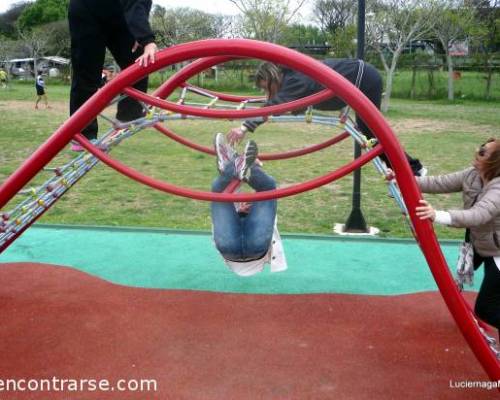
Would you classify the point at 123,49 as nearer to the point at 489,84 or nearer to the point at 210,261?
the point at 210,261

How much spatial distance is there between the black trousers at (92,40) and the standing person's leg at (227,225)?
94 centimetres

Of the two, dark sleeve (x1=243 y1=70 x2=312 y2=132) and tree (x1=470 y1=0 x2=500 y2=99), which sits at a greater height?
tree (x1=470 y1=0 x2=500 y2=99)

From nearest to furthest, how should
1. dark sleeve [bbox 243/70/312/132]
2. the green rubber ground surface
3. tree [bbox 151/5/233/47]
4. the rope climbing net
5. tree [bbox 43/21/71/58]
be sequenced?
the rope climbing net < dark sleeve [bbox 243/70/312/132] < the green rubber ground surface < tree [bbox 151/5/233/47] < tree [bbox 43/21/71/58]

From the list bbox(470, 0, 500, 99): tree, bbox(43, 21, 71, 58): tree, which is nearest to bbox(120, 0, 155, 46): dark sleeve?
bbox(470, 0, 500, 99): tree

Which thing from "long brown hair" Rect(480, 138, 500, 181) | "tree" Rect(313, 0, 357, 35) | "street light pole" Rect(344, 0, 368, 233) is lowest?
"street light pole" Rect(344, 0, 368, 233)

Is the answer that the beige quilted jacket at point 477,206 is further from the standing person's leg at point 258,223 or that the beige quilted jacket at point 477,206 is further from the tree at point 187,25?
the tree at point 187,25

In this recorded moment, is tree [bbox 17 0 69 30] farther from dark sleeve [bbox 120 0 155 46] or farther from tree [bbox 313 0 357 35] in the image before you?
dark sleeve [bbox 120 0 155 46]

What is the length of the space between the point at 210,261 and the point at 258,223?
142 cm

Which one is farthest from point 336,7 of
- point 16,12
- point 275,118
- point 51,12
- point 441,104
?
point 16,12

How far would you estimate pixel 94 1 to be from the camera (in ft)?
10.8

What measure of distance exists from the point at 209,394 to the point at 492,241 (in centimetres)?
152

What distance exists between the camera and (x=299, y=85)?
128 inches

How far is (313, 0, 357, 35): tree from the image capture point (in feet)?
103

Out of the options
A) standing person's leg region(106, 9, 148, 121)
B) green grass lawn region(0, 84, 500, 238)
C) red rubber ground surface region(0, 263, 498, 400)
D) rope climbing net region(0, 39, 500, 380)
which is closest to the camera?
rope climbing net region(0, 39, 500, 380)
